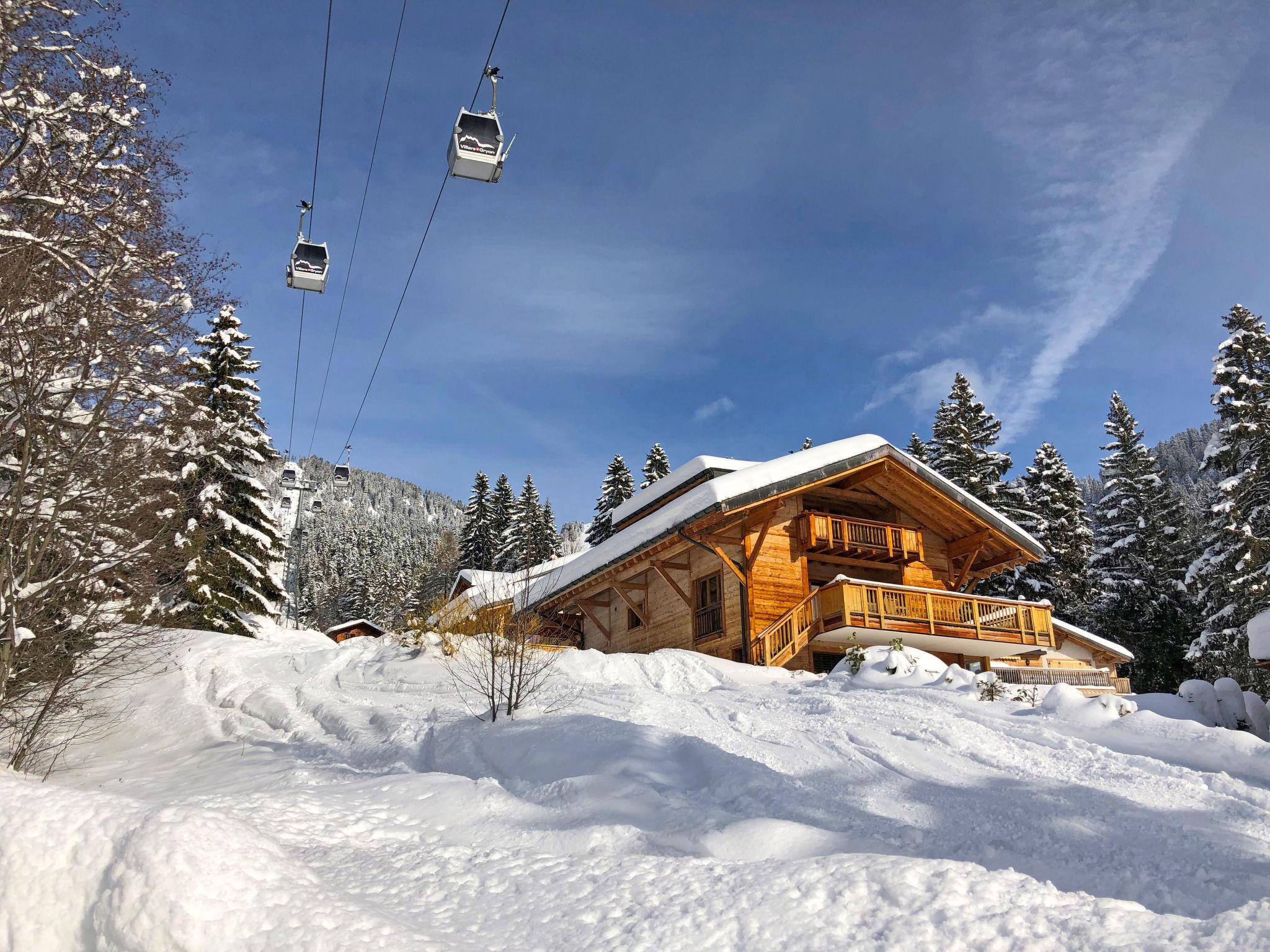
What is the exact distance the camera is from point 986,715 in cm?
1006

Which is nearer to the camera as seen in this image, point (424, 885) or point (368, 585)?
point (424, 885)

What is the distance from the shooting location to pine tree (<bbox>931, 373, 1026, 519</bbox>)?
32.3 metres

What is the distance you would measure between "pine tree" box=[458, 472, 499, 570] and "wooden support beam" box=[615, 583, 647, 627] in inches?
1159

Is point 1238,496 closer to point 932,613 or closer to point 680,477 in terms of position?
point 932,613

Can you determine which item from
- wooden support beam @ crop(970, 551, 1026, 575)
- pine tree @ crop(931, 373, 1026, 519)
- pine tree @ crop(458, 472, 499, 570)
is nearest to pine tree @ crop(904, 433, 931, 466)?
pine tree @ crop(931, 373, 1026, 519)

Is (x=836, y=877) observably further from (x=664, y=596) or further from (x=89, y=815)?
(x=664, y=596)

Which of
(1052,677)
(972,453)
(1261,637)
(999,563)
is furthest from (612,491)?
(1261,637)

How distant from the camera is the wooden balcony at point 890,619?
58.4 ft

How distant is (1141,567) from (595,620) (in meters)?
19.7

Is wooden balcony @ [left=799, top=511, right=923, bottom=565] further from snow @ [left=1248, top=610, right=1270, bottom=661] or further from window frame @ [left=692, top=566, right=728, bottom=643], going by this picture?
snow @ [left=1248, top=610, right=1270, bottom=661]

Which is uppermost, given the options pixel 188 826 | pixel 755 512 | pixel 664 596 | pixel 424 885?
pixel 755 512

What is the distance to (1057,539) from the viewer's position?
31844mm

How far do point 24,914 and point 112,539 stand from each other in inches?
242

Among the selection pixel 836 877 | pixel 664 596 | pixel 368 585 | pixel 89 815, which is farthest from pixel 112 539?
pixel 368 585
